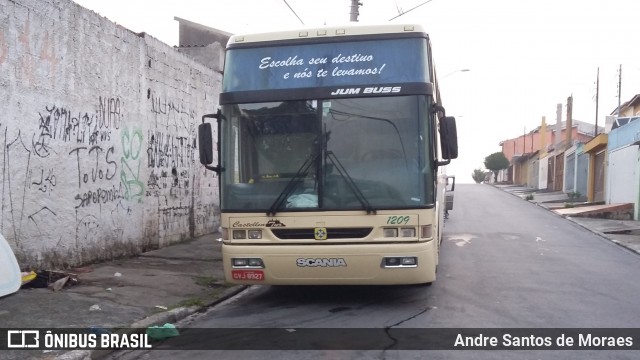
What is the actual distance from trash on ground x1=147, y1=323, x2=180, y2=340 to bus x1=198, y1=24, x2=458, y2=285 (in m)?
1.13

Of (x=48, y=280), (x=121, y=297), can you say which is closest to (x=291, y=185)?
(x=121, y=297)

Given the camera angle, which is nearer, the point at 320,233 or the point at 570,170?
the point at 320,233

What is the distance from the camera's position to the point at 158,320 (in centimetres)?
656

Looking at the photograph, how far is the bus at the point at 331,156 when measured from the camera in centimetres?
670

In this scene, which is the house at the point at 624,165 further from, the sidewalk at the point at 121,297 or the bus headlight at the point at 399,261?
the bus headlight at the point at 399,261

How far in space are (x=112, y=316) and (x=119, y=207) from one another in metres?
4.23

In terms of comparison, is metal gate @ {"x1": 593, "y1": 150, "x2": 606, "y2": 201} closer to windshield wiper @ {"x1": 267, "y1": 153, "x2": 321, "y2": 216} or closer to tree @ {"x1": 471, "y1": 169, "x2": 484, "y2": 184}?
windshield wiper @ {"x1": 267, "y1": 153, "x2": 321, "y2": 216}

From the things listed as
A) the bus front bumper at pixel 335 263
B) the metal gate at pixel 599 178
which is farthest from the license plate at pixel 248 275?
the metal gate at pixel 599 178

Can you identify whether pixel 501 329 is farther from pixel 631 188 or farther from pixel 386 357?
pixel 631 188

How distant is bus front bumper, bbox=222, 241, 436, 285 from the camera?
21.9 ft

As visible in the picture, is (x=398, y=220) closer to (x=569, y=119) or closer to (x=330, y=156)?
(x=330, y=156)

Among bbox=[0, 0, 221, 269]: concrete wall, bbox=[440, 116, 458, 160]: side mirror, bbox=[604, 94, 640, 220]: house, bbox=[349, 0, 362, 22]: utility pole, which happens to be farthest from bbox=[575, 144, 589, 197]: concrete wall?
bbox=[440, 116, 458, 160]: side mirror

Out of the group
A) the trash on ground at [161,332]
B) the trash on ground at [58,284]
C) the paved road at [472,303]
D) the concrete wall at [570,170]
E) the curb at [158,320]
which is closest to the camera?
the curb at [158,320]

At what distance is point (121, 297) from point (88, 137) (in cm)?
330
